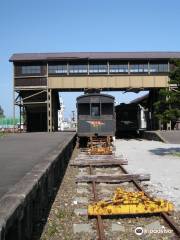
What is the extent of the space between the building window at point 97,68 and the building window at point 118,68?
2.12 ft

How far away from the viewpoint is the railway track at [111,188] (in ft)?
23.5

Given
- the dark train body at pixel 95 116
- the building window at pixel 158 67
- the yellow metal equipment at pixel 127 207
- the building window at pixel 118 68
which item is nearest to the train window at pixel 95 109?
the dark train body at pixel 95 116

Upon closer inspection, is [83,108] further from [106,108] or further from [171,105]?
[171,105]

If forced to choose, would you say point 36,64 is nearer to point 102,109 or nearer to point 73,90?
point 73,90

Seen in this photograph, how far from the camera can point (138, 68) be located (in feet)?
154

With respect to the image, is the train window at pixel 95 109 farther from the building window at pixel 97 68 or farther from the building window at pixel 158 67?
the building window at pixel 158 67

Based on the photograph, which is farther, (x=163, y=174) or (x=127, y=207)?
(x=163, y=174)

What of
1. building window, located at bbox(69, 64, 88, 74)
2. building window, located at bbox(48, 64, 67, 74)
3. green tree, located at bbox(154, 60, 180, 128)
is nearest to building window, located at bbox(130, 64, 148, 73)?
building window, located at bbox(69, 64, 88, 74)

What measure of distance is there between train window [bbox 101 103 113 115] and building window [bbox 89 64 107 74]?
18.3m

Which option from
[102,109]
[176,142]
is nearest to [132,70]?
[176,142]

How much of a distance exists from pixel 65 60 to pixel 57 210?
3870cm

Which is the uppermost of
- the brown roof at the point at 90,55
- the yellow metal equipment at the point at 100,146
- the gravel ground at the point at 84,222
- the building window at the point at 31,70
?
the brown roof at the point at 90,55

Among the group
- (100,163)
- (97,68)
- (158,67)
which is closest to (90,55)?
(97,68)

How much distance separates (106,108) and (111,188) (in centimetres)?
1703
